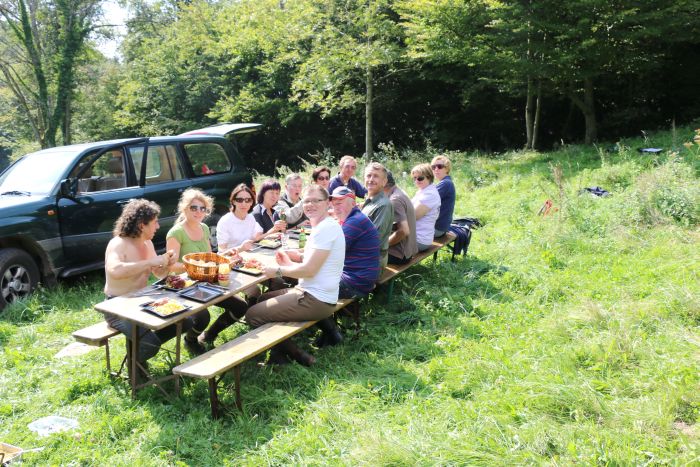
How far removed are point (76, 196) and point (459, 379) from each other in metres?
5.01

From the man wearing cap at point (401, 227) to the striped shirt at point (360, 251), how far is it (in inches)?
35.5

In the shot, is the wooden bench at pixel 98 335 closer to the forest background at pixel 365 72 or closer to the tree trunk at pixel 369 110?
the forest background at pixel 365 72

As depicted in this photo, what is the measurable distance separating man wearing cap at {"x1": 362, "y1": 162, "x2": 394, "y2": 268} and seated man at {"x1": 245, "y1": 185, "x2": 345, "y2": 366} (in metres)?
0.99

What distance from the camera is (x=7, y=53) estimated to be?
87.1 feet

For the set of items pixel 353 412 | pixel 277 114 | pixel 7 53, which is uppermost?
pixel 7 53

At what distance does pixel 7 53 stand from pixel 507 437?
32525 millimetres

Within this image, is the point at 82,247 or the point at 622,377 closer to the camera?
the point at 622,377

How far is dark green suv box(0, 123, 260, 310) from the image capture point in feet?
18.3

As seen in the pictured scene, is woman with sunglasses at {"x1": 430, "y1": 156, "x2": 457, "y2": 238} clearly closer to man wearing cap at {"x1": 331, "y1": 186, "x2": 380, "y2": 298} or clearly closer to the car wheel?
man wearing cap at {"x1": 331, "y1": 186, "x2": 380, "y2": 298}

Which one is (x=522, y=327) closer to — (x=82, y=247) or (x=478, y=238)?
(x=478, y=238)

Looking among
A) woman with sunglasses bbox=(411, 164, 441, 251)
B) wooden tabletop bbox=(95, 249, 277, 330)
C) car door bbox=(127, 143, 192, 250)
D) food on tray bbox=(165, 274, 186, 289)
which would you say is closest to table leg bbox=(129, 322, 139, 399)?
wooden tabletop bbox=(95, 249, 277, 330)

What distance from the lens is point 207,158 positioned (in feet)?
25.1

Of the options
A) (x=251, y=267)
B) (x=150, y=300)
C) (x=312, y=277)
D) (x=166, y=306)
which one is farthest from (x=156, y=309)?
(x=312, y=277)

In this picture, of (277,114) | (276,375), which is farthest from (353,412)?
(277,114)
